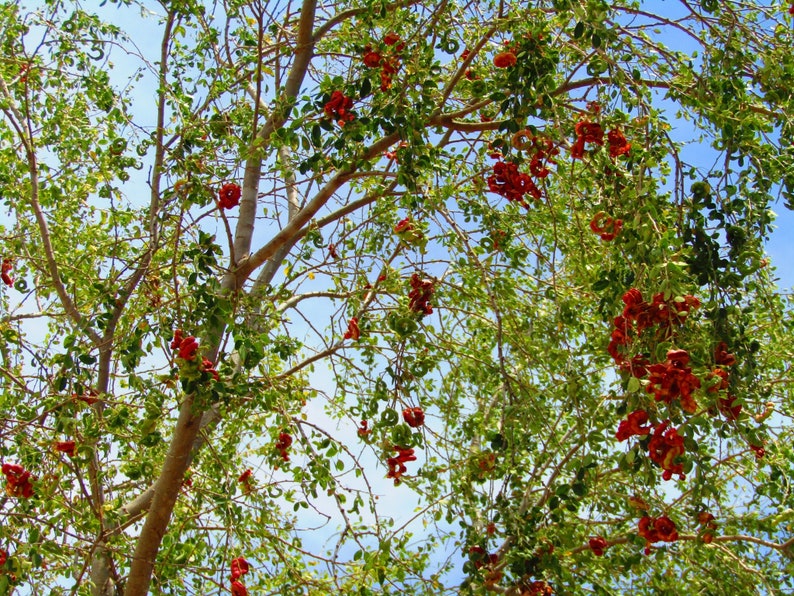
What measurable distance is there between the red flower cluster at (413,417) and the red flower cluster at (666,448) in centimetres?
98

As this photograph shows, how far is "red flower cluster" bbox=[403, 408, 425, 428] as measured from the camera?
2.74 metres

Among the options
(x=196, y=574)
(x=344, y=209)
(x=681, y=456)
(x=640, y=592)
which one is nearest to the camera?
(x=681, y=456)

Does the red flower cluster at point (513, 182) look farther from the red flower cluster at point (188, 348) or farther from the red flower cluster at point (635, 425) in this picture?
the red flower cluster at point (188, 348)

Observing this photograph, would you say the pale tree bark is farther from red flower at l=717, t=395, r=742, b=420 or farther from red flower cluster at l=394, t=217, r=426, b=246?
red flower at l=717, t=395, r=742, b=420

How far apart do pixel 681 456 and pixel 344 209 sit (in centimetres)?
257

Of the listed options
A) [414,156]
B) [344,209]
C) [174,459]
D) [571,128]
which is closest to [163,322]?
[174,459]

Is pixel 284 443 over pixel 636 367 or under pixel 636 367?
over

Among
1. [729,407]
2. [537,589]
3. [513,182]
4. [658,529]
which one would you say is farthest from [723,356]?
[537,589]

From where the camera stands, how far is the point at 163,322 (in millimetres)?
2867

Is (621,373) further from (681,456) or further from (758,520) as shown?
(758,520)

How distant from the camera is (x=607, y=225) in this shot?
8.11 feet

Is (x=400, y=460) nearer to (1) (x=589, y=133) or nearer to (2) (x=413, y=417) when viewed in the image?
(2) (x=413, y=417)

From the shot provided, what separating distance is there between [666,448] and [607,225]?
33.3 inches

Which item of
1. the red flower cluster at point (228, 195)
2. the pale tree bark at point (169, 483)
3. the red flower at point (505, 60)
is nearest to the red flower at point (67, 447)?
the pale tree bark at point (169, 483)
